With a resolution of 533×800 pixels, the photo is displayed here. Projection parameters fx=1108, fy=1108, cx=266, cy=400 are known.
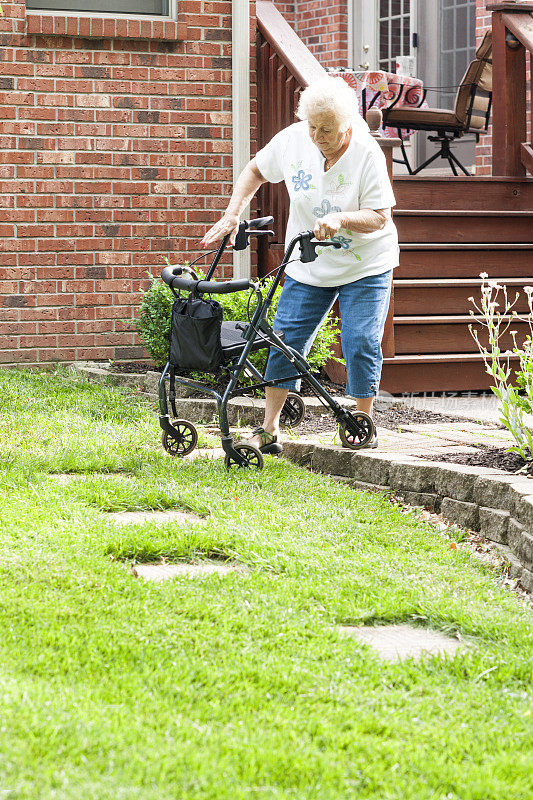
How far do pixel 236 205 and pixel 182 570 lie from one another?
2.08 metres

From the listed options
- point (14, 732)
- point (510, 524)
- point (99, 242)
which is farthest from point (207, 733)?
point (99, 242)

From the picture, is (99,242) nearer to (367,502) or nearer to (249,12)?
(249,12)

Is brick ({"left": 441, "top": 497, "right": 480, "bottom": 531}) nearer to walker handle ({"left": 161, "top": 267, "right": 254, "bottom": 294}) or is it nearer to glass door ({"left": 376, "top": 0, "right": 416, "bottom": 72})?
walker handle ({"left": 161, "top": 267, "right": 254, "bottom": 294})

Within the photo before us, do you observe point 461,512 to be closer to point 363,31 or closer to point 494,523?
point 494,523

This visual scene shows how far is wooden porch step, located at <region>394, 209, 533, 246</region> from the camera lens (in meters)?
7.14

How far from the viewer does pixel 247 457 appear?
4543mm

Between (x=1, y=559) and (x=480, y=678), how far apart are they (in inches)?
55.3

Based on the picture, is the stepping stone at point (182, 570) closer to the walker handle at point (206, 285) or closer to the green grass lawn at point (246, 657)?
the green grass lawn at point (246, 657)

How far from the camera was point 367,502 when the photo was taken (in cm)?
418

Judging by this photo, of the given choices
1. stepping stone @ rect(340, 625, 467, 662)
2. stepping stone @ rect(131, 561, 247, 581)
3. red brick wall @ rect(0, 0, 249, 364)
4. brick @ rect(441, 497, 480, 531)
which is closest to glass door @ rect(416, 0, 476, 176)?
red brick wall @ rect(0, 0, 249, 364)

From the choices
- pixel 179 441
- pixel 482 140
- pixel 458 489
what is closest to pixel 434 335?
pixel 179 441

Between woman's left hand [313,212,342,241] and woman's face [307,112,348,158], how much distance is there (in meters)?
0.32

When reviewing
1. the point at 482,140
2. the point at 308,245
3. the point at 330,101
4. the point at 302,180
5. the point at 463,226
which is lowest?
the point at 308,245

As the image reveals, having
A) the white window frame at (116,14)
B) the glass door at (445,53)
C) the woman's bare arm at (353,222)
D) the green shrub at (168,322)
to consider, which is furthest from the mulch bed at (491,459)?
the glass door at (445,53)
